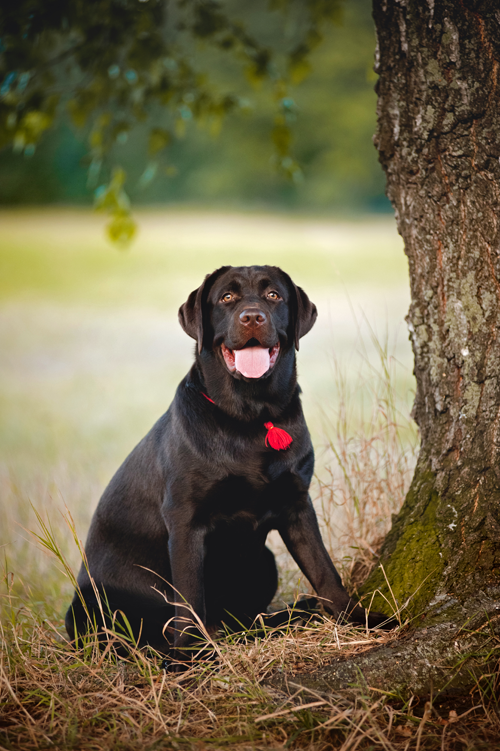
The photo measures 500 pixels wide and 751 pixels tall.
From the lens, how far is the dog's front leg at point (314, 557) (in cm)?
250

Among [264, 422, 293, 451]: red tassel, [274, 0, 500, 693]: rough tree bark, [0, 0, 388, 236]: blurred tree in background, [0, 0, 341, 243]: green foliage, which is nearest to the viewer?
[274, 0, 500, 693]: rough tree bark

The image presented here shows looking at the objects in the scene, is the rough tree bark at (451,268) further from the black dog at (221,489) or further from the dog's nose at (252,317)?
the dog's nose at (252,317)

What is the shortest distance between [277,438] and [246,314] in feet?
1.60

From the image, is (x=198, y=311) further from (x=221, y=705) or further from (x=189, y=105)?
(x=189, y=105)

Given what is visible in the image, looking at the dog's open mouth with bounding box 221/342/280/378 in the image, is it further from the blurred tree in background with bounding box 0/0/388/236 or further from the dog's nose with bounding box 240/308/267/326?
the blurred tree in background with bounding box 0/0/388/236

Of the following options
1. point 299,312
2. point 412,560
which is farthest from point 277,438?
point 412,560

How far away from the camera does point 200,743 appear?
1839 mm

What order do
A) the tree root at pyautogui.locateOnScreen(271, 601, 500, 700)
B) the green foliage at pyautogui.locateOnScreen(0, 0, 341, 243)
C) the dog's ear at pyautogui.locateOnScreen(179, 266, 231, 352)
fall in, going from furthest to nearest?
the green foliage at pyautogui.locateOnScreen(0, 0, 341, 243)
the dog's ear at pyautogui.locateOnScreen(179, 266, 231, 352)
the tree root at pyautogui.locateOnScreen(271, 601, 500, 700)

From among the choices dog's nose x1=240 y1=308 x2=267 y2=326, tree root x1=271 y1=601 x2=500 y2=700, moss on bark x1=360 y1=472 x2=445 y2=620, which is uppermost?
dog's nose x1=240 y1=308 x2=267 y2=326

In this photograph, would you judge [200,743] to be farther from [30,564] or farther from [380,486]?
[30,564]

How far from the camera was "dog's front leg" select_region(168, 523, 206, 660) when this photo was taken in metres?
2.36

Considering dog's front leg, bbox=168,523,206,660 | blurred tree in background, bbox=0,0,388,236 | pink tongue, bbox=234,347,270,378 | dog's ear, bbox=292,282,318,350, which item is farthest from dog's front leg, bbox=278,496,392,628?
blurred tree in background, bbox=0,0,388,236

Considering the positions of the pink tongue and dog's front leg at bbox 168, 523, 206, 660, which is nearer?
dog's front leg at bbox 168, 523, 206, 660

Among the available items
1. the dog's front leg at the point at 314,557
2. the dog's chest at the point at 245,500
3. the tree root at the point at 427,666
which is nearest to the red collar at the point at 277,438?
the dog's chest at the point at 245,500
